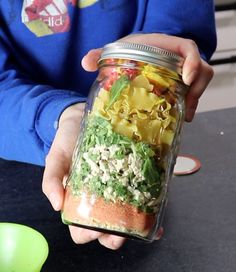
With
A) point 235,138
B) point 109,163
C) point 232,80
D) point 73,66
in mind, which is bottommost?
point 232,80

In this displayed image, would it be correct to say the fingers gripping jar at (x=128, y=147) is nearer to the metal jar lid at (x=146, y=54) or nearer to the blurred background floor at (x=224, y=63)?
the metal jar lid at (x=146, y=54)

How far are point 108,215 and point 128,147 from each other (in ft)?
0.18

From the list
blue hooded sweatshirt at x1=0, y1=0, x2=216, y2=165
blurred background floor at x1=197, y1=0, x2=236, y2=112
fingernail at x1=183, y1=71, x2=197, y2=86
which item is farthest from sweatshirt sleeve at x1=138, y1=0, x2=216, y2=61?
blurred background floor at x1=197, y1=0, x2=236, y2=112

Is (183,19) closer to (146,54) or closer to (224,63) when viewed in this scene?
(146,54)

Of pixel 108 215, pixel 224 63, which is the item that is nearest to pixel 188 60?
pixel 108 215

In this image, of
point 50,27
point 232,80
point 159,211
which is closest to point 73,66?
point 50,27

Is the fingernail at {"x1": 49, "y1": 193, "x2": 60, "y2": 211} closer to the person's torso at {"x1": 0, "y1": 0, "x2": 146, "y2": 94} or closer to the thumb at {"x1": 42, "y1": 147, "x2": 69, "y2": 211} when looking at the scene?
the thumb at {"x1": 42, "y1": 147, "x2": 69, "y2": 211}

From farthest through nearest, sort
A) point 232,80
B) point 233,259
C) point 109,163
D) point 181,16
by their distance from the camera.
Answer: point 232,80
point 181,16
point 233,259
point 109,163

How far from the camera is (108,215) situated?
43cm

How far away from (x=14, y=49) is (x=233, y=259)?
1.29 feet

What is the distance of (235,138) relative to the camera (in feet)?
2.68

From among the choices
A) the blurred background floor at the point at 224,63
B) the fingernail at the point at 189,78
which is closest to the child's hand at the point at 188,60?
the fingernail at the point at 189,78

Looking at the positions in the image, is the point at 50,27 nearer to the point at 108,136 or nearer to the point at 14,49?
the point at 14,49

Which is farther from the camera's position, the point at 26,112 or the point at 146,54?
the point at 26,112
